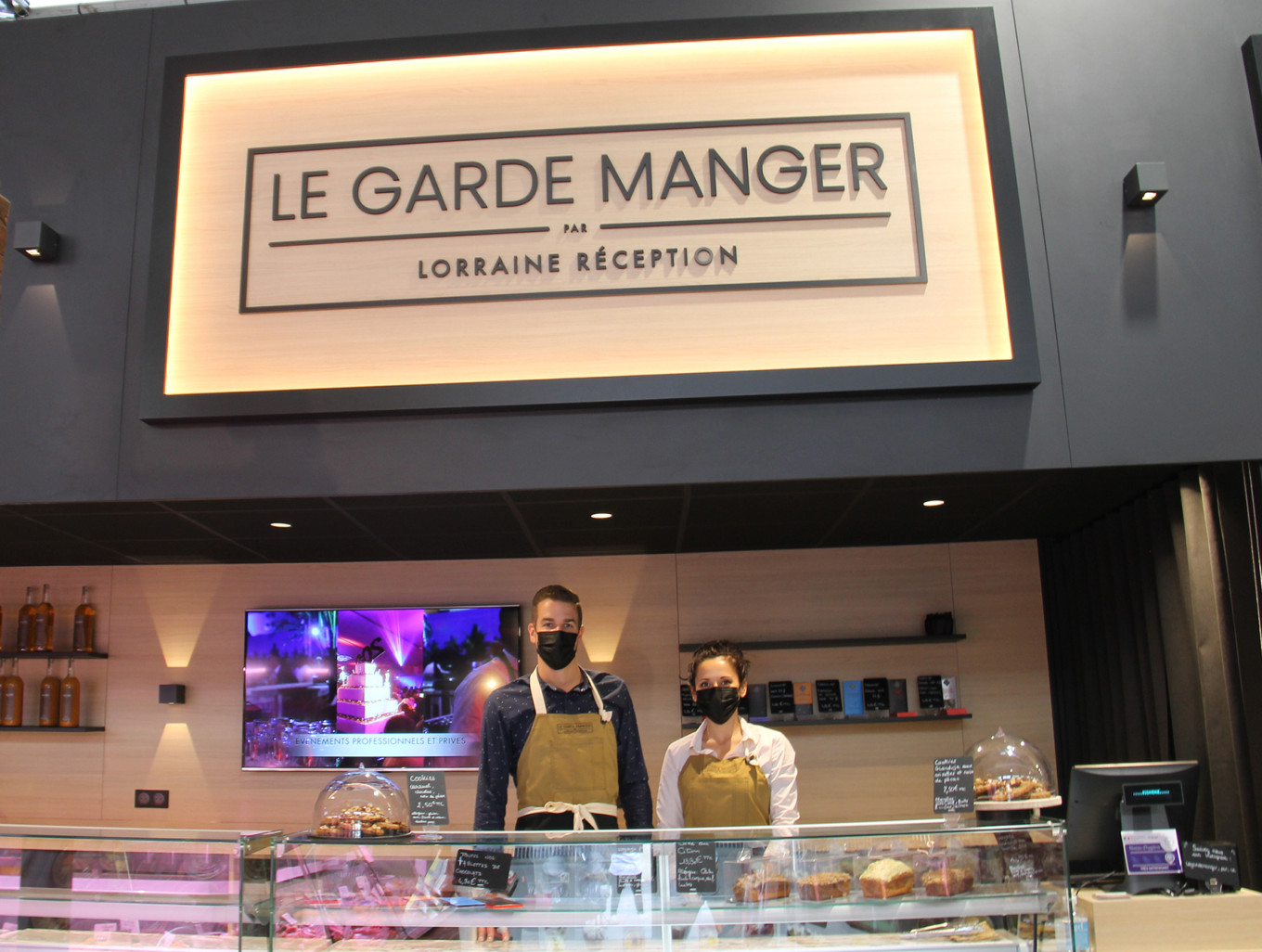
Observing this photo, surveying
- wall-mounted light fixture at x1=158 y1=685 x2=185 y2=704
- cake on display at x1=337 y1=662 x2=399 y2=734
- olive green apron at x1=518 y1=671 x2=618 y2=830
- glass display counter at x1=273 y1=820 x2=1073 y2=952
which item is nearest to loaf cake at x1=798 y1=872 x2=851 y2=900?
glass display counter at x1=273 y1=820 x2=1073 y2=952

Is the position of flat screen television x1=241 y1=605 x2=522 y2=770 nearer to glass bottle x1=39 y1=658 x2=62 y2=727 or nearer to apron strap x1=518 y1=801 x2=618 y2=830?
glass bottle x1=39 y1=658 x2=62 y2=727

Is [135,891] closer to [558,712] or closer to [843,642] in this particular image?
[558,712]

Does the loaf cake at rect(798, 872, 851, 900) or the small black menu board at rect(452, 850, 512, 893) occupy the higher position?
the small black menu board at rect(452, 850, 512, 893)

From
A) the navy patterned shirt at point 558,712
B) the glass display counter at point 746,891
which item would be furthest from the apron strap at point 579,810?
the glass display counter at point 746,891

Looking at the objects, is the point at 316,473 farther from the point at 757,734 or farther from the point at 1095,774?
the point at 1095,774

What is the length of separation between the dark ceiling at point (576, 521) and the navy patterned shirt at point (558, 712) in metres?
0.78

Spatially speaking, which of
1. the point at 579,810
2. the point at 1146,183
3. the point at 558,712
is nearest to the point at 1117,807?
the point at 579,810

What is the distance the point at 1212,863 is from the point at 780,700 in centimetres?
263

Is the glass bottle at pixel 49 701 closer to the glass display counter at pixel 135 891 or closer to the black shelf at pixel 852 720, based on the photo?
the black shelf at pixel 852 720

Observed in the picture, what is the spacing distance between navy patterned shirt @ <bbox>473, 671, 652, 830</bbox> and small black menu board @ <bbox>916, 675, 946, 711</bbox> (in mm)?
2213

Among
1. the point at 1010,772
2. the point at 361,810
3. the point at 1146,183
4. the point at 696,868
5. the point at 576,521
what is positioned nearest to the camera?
the point at 696,868

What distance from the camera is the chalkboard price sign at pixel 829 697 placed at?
475 cm

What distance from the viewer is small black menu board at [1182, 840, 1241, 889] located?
2.15 meters

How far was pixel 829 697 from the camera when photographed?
4750 mm
